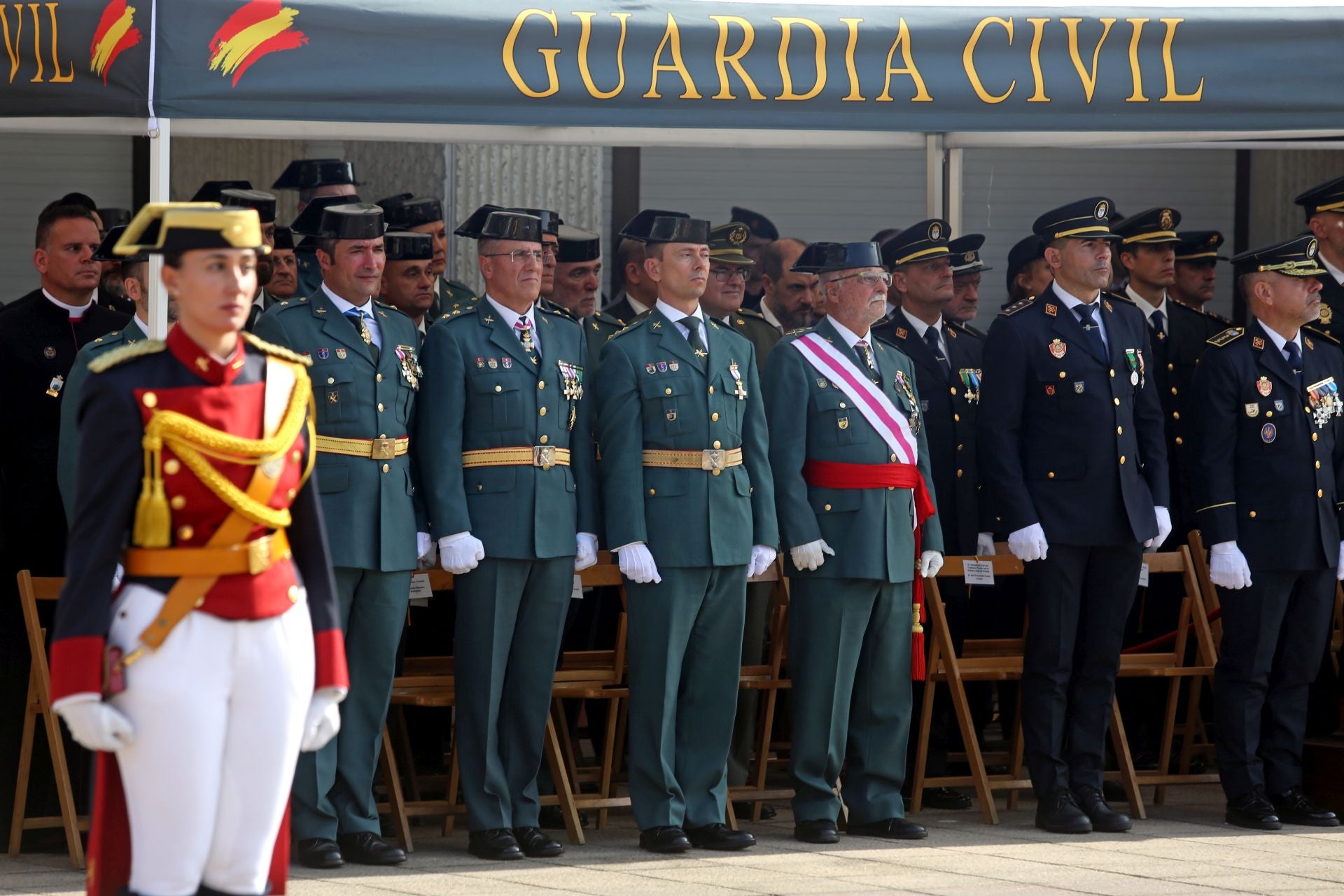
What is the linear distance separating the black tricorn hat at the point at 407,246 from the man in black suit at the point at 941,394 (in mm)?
1842

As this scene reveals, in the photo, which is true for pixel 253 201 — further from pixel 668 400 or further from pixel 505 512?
pixel 668 400

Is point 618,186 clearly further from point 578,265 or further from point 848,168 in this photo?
point 578,265

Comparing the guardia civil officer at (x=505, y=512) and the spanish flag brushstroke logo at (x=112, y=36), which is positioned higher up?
the spanish flag brushstroke logo at (x=112, y=36)

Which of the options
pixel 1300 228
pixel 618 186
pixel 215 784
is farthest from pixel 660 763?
pixel 1300 228

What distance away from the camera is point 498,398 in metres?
6.63

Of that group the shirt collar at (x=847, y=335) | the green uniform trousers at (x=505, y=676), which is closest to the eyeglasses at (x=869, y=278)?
the shirt collar at (x=847, y=335)

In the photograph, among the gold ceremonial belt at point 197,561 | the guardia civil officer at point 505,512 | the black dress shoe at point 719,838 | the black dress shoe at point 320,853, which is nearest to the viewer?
the gold ceremonial belt at point 197,561

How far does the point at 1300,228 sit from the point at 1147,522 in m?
5.81

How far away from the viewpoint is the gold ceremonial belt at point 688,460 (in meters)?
6.81

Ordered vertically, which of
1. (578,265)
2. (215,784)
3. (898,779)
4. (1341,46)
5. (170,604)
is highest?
(1341,46)

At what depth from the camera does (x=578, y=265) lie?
8.62m

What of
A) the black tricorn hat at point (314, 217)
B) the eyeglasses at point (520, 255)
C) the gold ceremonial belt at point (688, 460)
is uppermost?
the black tricorn hat at point (314, 217)

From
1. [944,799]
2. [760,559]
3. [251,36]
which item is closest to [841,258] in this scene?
[760,559]

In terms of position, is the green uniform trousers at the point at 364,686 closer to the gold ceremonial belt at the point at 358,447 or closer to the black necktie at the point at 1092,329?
the gold ceremonial belt at the point at 358,447
